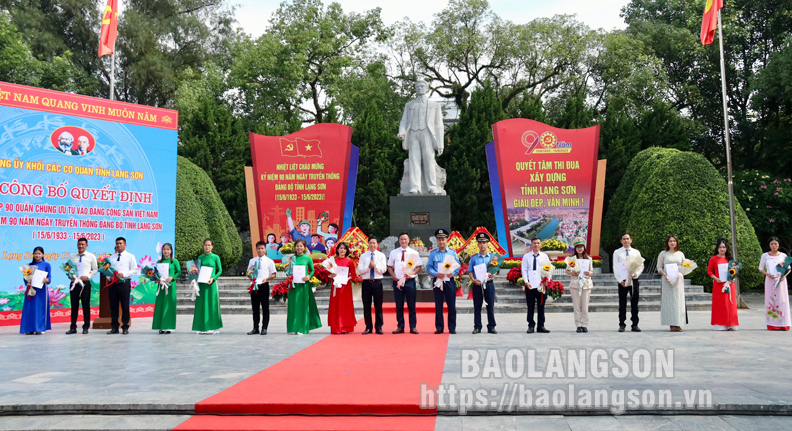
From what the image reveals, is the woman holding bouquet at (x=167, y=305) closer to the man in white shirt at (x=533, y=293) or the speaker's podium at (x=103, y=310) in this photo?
the speaker's podium at (x=103, y=310)

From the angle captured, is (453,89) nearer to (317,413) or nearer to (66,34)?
(66,34)

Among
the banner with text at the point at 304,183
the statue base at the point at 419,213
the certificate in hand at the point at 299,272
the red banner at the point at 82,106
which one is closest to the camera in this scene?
the certificate in hand at the point at 299,272

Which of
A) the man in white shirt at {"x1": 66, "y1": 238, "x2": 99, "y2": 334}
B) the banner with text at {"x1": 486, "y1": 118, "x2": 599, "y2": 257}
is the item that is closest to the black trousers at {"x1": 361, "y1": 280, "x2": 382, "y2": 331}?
the man in white shirt at {"x1": 66, "y1": 238, "x2": 99, "y2": 334}

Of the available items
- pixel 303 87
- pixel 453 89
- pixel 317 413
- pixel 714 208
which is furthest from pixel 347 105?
pixel 317 413

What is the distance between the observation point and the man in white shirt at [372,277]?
→ 28.7ft

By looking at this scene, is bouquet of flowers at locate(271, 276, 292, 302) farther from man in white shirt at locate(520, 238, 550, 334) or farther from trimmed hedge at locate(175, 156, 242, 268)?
trimmed hedge at locate(175, 156, 242, 268)

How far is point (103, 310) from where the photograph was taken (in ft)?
32.8

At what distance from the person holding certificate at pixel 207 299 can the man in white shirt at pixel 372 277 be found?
6.91ft

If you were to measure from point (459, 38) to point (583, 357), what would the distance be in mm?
19533

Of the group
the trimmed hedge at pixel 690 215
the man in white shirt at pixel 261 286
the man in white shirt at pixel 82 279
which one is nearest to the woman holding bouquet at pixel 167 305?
the man in white shirt at pixel 82 279

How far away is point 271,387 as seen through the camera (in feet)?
16.5

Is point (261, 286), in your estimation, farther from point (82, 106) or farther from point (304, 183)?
point (304, 183)

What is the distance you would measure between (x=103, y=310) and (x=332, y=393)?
6.65 m

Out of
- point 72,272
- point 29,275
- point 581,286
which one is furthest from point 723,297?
point 29,275
